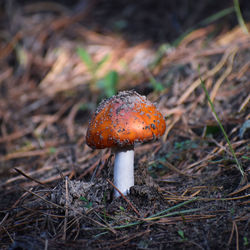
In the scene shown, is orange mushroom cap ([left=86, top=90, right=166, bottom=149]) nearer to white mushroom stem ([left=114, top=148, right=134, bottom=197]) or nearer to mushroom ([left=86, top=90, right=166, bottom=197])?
mushroom ([left=86, top=90, right=166, bottom=197])

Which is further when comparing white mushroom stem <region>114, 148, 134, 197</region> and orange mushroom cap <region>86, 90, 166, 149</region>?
white mushroom stem <region>114, 148, 134, 197</region>

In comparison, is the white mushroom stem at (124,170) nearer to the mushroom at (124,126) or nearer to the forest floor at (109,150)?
the mushroom at (124,126)

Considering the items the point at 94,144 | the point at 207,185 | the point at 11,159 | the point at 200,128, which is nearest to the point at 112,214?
the point at 94,144

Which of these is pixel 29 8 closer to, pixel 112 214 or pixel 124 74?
pixel 124 74

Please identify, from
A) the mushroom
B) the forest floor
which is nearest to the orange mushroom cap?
the mushroom

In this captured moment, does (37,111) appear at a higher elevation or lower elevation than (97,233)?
lower

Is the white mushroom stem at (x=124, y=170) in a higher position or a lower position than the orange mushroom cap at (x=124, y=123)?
lower

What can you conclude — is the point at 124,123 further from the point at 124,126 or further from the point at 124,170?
the point at 124,170

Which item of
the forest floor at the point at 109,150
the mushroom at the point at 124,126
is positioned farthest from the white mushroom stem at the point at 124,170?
the forest floor at the point at 109,150
